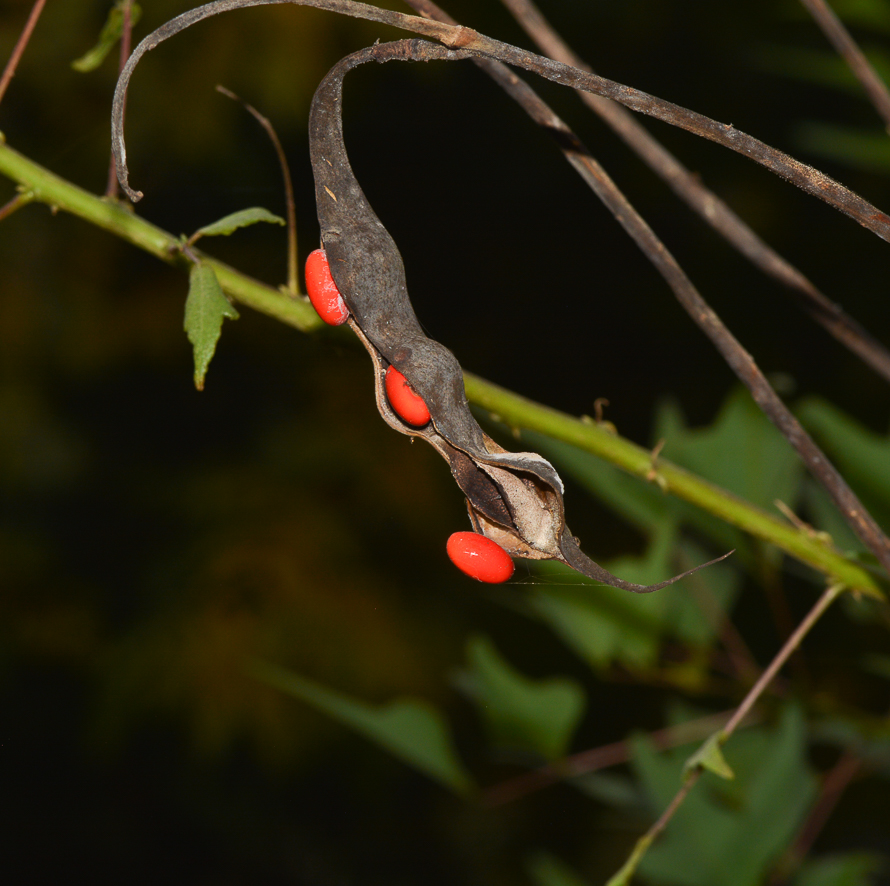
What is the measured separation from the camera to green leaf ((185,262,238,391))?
0.43m

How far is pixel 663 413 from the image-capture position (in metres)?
0.95

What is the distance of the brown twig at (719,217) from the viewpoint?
1.94 ft

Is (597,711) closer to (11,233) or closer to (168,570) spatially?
(168,570)

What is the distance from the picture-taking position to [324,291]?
0.37 metres

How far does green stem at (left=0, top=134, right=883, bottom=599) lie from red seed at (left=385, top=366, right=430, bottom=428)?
0.14 m

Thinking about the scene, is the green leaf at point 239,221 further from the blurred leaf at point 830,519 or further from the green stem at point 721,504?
the blurred leaf at point 830,519

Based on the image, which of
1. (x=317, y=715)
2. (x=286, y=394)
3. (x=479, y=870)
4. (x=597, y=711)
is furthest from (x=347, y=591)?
(x=479, y=870)

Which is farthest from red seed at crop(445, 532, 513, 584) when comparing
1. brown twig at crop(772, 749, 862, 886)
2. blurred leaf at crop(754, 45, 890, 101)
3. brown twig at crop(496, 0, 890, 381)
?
blurred leaf at crop(754, 45, 890, 101)

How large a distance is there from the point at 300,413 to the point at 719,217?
1.86 meters

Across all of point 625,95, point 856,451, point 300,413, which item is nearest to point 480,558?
point 625,95

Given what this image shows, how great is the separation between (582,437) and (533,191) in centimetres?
199

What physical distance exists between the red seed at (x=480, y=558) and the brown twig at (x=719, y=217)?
1.12 ft

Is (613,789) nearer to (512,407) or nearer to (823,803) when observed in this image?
(823,803)

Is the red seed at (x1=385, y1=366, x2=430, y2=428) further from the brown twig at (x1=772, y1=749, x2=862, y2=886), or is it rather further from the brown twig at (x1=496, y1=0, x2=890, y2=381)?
the brown twig at (x1=772, y1=749, x2=862, y2=886)
